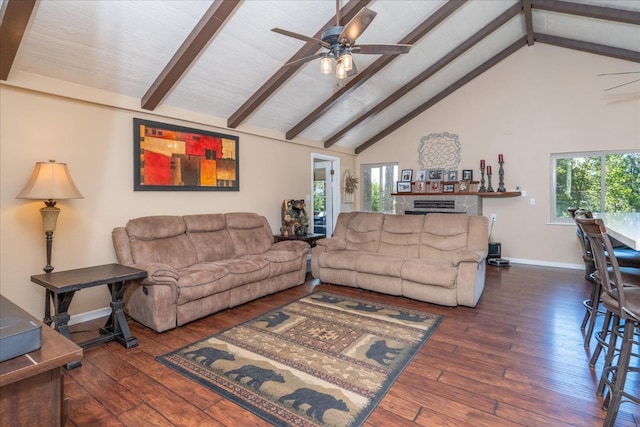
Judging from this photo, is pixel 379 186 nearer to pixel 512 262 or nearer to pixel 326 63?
pixel 512 262

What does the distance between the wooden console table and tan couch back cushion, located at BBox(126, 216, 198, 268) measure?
273cm

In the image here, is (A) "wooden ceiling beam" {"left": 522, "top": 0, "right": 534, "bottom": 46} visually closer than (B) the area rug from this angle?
No

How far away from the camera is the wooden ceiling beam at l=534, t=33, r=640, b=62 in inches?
195

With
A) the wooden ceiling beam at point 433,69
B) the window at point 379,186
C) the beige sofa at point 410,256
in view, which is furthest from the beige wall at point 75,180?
the window at point 379,186

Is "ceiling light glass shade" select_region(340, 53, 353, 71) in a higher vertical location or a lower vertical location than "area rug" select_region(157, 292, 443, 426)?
higher

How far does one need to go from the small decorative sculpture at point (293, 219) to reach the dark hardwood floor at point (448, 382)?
2.14m

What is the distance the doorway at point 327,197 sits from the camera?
750 cm

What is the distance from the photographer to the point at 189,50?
3.19 m

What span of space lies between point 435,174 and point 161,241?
541cm

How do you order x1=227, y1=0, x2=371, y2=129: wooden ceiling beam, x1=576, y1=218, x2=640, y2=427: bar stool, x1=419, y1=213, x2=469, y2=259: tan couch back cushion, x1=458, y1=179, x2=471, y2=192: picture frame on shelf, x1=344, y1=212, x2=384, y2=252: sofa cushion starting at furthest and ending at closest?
x1=458, y1=179, x2=471, y2=192: picture frame on shelf, x1=344, y1=212, x2=384, y2=252: sofa cushion, x1=419, y1=213, x2=469, y2=259: tan couch back cushion, x1=227, y1=0, x2=371, y2=129: wooden ceiling beam, x1=576, y1=218, x2=640, y2=427: bar stool

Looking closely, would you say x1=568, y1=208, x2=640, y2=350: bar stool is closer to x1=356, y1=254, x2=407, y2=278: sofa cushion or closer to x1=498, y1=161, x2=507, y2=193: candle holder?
x1=356, y1=254, x2=407, y2=278: sofa cushion

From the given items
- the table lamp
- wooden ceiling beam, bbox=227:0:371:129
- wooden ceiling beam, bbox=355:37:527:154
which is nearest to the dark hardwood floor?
the table lamp

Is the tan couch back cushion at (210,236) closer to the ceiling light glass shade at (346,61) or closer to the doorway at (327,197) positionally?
the ceiling light glass shade at (346,61)

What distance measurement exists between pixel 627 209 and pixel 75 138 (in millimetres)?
7637
